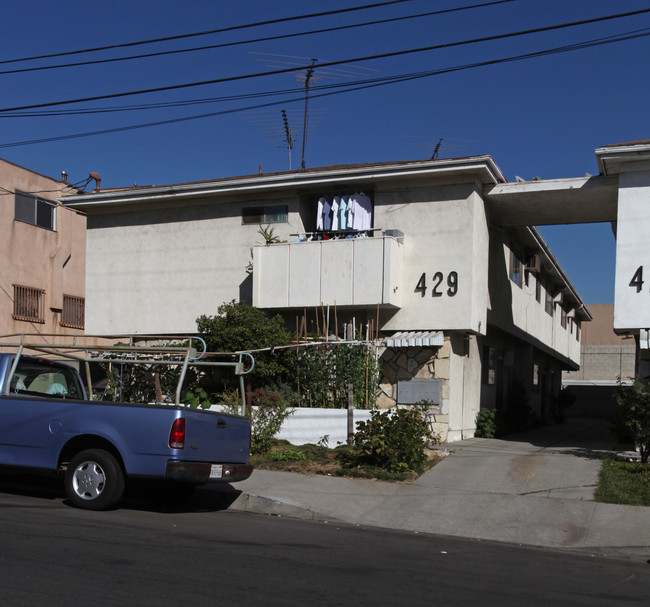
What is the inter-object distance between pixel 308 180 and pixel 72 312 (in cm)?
1573

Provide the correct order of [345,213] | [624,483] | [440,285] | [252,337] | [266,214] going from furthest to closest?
[266,214] → [345,213] → [440,285] → [252,337] → [624,483]

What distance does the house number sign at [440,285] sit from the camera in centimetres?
1647

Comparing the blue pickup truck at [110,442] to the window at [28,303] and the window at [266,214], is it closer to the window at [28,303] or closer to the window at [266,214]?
the window at [266,214]

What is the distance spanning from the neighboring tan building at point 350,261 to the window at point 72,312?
9.65m

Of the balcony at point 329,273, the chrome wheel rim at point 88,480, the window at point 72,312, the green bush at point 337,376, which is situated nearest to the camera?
the chrome wheel rim at point 88,480

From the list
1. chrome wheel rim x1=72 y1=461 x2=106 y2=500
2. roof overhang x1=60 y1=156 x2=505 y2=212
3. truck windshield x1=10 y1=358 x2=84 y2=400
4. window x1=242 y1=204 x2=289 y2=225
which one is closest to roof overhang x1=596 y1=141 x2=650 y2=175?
roof overhang x1=60 y1=156 x2=505 y2=212

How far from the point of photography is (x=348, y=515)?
389 inches

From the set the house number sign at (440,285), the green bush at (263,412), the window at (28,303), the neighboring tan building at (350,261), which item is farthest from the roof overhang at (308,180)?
the window at (28,303)

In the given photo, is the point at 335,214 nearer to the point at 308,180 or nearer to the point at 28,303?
the point at 308,180

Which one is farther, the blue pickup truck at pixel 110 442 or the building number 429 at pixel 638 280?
the building number 429 at pixel 638 280

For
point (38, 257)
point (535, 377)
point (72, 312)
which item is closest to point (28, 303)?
point (38, 257)

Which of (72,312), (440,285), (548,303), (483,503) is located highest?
(548,303)

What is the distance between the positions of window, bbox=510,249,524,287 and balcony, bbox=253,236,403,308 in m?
5.68

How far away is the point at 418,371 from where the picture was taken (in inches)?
656
